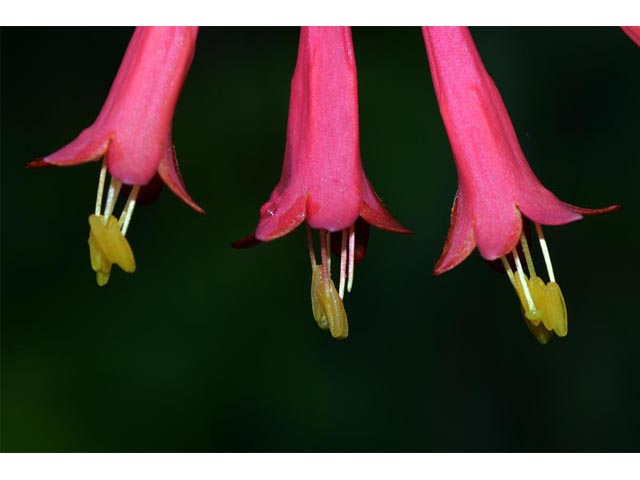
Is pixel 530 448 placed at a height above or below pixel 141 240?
below

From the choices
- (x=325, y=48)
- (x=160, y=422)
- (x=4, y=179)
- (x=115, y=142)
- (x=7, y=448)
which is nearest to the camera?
(x=115, y=142)

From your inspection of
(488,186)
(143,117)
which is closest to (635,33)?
(488,186)

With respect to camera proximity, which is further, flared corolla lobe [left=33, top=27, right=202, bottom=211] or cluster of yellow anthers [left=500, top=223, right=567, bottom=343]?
cluster of yellow anthers [left=500, top=223, right=567, bottom=343]

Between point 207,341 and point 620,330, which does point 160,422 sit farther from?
point 620,330

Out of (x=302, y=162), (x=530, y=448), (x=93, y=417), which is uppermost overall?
(x=302, y=162)

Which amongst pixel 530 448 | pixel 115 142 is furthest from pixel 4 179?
pixel 115 142

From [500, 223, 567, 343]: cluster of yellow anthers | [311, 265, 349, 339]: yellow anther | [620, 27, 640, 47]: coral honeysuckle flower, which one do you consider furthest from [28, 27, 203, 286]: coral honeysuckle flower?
A: [620, 27, 640, 47]: coral honeysuckle flower

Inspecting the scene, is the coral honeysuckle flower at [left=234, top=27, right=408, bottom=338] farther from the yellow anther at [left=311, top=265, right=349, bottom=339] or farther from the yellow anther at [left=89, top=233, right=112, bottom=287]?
the yellow anther at [left=89, top=233, right=112, bottom=287]

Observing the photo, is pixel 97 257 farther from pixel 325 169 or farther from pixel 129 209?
pixel 325 169

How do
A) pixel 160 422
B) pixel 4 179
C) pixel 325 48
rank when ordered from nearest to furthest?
pixel 325 48, pixel 160 422, pixel 4 179
